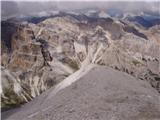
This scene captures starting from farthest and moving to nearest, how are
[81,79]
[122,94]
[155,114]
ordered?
[81,79] → [122,94] → [155,114]

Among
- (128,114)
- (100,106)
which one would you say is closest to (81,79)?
(100,106)

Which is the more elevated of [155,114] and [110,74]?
[155,114]

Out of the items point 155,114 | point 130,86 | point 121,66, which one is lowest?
point 121,66

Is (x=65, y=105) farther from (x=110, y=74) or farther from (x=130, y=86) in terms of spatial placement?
(x=110, y=74)

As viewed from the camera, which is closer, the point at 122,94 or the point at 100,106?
the point at 100,106

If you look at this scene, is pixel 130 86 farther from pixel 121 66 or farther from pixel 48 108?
pixel 121 66

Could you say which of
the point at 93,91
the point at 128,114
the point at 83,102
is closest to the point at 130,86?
the point at 93,91

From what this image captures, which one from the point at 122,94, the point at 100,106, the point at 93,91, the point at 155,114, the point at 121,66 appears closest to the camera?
the point at 155,114
